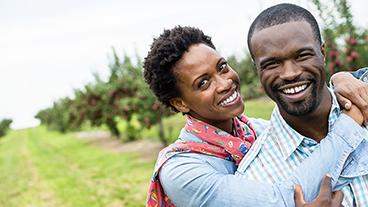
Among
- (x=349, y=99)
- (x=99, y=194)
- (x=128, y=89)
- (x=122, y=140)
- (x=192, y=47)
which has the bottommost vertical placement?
(x=122, y=140)

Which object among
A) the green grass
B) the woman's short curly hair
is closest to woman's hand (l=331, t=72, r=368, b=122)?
the woman's short curly hair

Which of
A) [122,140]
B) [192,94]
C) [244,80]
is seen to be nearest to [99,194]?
[192,94]

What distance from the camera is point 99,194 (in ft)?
34.6

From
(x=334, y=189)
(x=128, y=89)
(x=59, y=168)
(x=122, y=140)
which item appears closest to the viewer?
(x=334, y=189)

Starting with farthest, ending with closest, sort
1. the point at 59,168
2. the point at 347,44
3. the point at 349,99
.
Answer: the point at 59,168
the point at 347,44
the point at 349,99

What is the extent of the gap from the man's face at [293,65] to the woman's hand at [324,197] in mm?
299

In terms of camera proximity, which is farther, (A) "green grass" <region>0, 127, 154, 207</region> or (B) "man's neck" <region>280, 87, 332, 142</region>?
(A) "green grass" <region>0, 127, 154, 207</region>

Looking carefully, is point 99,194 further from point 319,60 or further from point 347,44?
point 319,60

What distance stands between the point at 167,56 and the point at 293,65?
0.73m

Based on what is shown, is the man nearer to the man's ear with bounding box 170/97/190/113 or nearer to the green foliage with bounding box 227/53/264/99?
the man's ear with bounding box 170/97/190/113

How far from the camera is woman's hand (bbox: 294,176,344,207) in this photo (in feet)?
5.84

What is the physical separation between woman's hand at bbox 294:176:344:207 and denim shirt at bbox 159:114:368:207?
1.3 inches

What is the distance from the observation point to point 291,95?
1.90m

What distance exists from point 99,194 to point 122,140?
1084 cm
